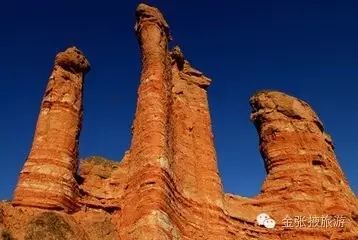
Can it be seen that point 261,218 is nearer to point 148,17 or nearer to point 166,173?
point 166,173

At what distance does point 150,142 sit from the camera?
27297mm

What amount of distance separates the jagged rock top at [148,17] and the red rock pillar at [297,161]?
11.7m

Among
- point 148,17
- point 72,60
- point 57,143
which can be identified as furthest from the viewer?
point 148,17

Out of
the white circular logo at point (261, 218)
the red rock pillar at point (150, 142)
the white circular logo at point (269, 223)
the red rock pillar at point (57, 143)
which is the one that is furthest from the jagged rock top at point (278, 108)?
the red rock pillar at point (57, 143)

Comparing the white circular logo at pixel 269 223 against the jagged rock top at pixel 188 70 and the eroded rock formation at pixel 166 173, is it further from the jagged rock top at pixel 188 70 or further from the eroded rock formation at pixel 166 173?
the jagged rock top at pixel 188 70

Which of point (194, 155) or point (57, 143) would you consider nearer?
point (57, 143)

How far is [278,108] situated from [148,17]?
45.3ft

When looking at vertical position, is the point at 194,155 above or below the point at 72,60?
below

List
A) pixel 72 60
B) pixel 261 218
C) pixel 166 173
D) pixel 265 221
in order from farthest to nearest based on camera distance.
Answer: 1. pixel 261 218
2. pixel 265 221
3. pixel 72 60
4. pixel 166 173

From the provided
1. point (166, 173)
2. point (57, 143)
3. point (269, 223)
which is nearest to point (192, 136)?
point (166, 173)

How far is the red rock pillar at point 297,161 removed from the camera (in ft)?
114

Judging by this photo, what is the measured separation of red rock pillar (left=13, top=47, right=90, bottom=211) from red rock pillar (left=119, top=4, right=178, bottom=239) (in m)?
3.36

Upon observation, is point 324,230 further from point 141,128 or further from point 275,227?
point 141,128

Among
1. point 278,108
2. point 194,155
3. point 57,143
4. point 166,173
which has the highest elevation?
point 278,108
